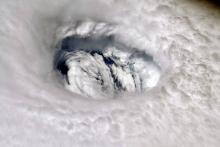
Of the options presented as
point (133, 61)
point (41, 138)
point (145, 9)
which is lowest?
point (41, 138)

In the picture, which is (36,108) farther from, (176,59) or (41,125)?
(176,59)

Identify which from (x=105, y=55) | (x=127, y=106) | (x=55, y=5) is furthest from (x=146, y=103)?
(x=55, y=5)

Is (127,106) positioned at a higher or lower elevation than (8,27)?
lower

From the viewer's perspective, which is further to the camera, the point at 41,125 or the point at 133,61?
the point at 133,61

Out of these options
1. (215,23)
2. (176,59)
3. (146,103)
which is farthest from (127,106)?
(215,23)

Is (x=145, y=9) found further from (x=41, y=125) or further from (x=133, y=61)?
(x=41, y=125)

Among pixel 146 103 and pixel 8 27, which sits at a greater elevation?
pixel 8 27
